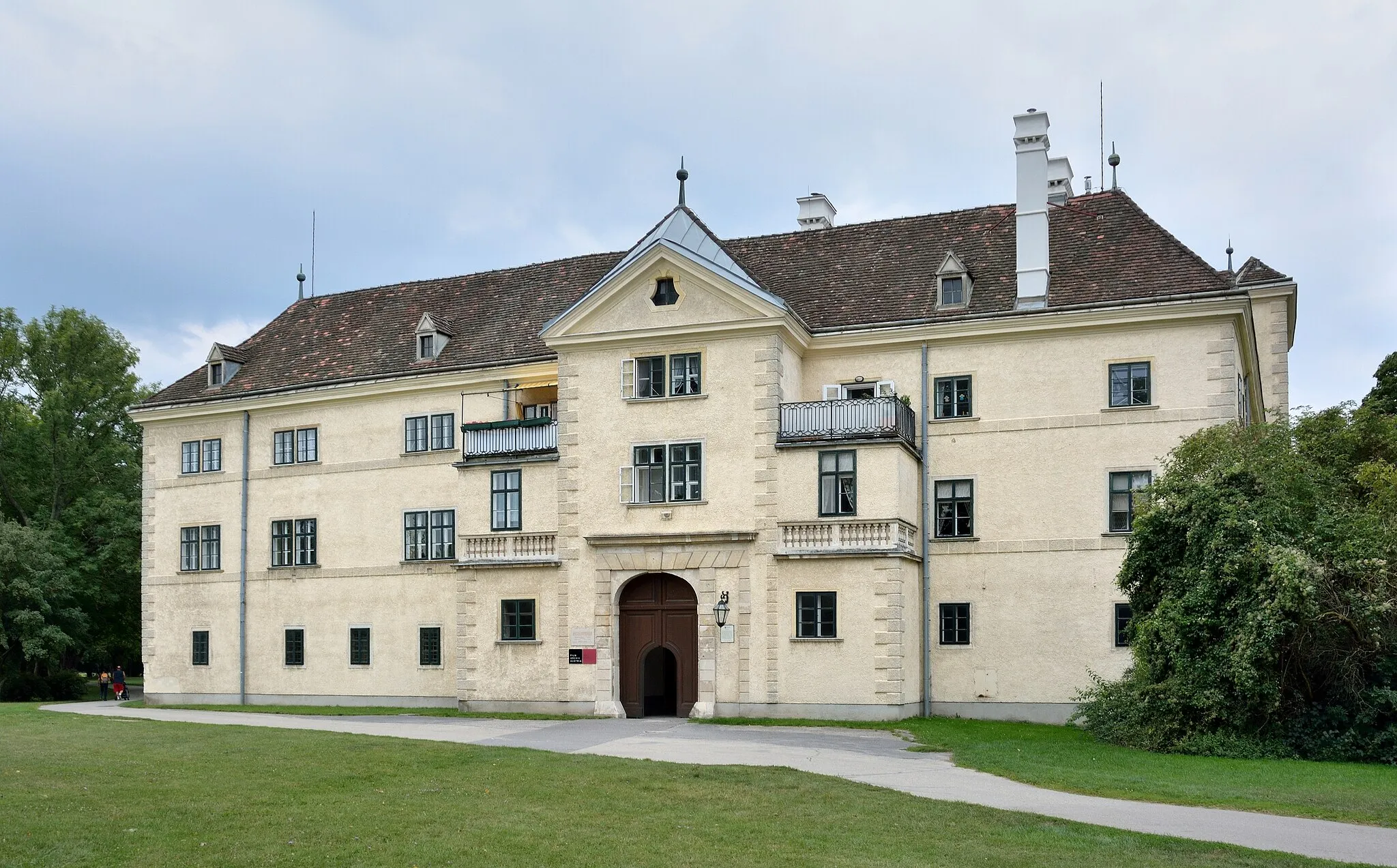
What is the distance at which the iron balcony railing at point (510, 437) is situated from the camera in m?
33.0

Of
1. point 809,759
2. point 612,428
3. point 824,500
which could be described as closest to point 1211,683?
point 809,759

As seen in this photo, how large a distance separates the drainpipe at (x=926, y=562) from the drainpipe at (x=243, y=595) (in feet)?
66.7

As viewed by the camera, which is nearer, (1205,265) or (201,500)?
(1205,265)

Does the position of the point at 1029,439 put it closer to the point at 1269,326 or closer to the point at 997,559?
the point at 997,559

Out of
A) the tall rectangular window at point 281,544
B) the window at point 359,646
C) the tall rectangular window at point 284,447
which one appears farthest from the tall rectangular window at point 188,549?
the window at point 359,646

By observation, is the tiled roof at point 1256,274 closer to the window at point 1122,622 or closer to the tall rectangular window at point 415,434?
the window at point 1122,622

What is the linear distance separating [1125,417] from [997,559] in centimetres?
439

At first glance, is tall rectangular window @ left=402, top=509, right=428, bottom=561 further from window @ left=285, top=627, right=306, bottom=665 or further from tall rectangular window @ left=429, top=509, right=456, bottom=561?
window @ left=285, top=627, right=306, bottom=665

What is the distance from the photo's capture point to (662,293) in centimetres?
3200

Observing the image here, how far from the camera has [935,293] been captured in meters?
32.5

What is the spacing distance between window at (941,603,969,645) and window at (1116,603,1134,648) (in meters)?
3.38

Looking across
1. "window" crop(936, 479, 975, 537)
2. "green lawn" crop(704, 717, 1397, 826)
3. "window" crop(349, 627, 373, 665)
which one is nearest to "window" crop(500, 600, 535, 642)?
"window" crop(349, 627, 373, 665)

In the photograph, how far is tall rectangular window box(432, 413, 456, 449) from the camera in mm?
36594

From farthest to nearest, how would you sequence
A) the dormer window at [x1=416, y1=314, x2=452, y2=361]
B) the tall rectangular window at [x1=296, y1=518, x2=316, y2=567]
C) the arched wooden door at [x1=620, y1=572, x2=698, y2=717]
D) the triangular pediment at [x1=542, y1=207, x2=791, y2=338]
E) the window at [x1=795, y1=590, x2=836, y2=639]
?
the tall rectangular window at [x1=296, y1=518, x2=316, y2=567], the dormer window at [x1=416, y1=314, x2=452, y2=361], the arched wooden door at [x1=620, y1=572, x2=698, y2=717], the triangular pediment at [x1=542, y1=207, x2=791, y2=338], the window at [x1=795, y1=590, x2=836, y2=639]
